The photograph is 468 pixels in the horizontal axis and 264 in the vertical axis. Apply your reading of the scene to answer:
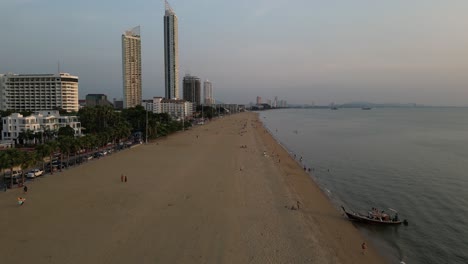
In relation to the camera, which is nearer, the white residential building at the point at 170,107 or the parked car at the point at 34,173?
the parked car at the point at 34,173

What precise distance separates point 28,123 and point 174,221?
4434 centimetres

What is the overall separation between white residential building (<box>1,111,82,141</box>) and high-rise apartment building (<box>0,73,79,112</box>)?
39.5 meters

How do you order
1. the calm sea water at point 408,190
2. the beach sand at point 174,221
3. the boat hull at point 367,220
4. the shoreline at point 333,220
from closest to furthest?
the beach sand at point 174,221 < the shoreline at point 333,220 < the calm sea water at point 408,190 < the boat hull at point 367,220

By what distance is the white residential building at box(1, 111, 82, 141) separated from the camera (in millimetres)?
52031

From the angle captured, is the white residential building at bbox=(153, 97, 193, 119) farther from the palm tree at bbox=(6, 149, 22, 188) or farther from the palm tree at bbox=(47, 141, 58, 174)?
the palm tree at bbox=(6, 149, 22, 188)

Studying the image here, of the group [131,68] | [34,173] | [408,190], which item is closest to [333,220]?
[408,190]

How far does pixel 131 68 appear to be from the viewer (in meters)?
166

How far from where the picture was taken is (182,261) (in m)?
14.8

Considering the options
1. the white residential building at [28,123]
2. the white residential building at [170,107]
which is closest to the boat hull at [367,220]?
the white residential building at [28,123]

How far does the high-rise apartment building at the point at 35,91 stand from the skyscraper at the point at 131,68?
2588 inches

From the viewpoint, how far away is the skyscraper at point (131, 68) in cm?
16362

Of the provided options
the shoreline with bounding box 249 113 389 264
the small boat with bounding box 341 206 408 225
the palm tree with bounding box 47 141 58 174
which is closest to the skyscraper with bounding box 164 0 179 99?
the palm tree with bounding box 47 141 58 174

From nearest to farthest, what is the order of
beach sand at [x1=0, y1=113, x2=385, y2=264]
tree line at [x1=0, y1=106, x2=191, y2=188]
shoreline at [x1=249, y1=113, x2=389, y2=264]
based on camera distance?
1. beach sand at [x1=0, y1=113, x2=385, y2=264]
2. shoreline at [x1=249, y1=113, x2=389, y2=264]
3. tree line at [x1=0, y1=106, x2=191, y2=188]

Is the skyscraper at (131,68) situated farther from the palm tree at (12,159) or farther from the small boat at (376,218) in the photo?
the small boat at (376,218)
